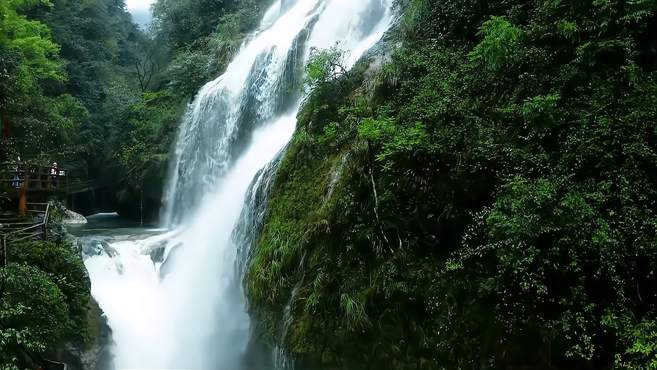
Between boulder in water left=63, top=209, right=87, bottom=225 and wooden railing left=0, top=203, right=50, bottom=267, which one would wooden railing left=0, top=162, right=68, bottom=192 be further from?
boulder in water left=63, top=209, right=87, bottom=225

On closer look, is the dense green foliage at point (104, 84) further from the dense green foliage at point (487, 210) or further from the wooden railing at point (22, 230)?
the dense green foliage at point (487, 210)

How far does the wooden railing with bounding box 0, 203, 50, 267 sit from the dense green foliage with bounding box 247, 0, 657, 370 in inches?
165

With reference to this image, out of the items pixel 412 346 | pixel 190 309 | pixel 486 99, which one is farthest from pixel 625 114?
pixel 190 309

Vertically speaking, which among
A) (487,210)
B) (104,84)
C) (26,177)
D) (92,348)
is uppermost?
(104,84)

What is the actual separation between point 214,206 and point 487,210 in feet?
35.1

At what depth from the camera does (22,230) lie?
355 inches

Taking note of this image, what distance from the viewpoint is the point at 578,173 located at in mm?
4965

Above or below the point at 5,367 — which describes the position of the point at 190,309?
below

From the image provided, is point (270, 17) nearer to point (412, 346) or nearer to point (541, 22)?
point (541, 22)

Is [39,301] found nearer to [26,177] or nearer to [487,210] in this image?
[26,177]

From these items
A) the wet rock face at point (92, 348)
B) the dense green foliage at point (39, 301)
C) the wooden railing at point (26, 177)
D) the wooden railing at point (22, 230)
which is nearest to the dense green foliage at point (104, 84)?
the wooden railing at point (26, 177)

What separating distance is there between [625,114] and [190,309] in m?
9.28

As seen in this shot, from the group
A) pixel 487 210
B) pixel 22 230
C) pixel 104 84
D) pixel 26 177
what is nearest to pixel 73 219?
pixel 104 84

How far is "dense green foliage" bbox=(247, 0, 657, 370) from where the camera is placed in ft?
14.8
